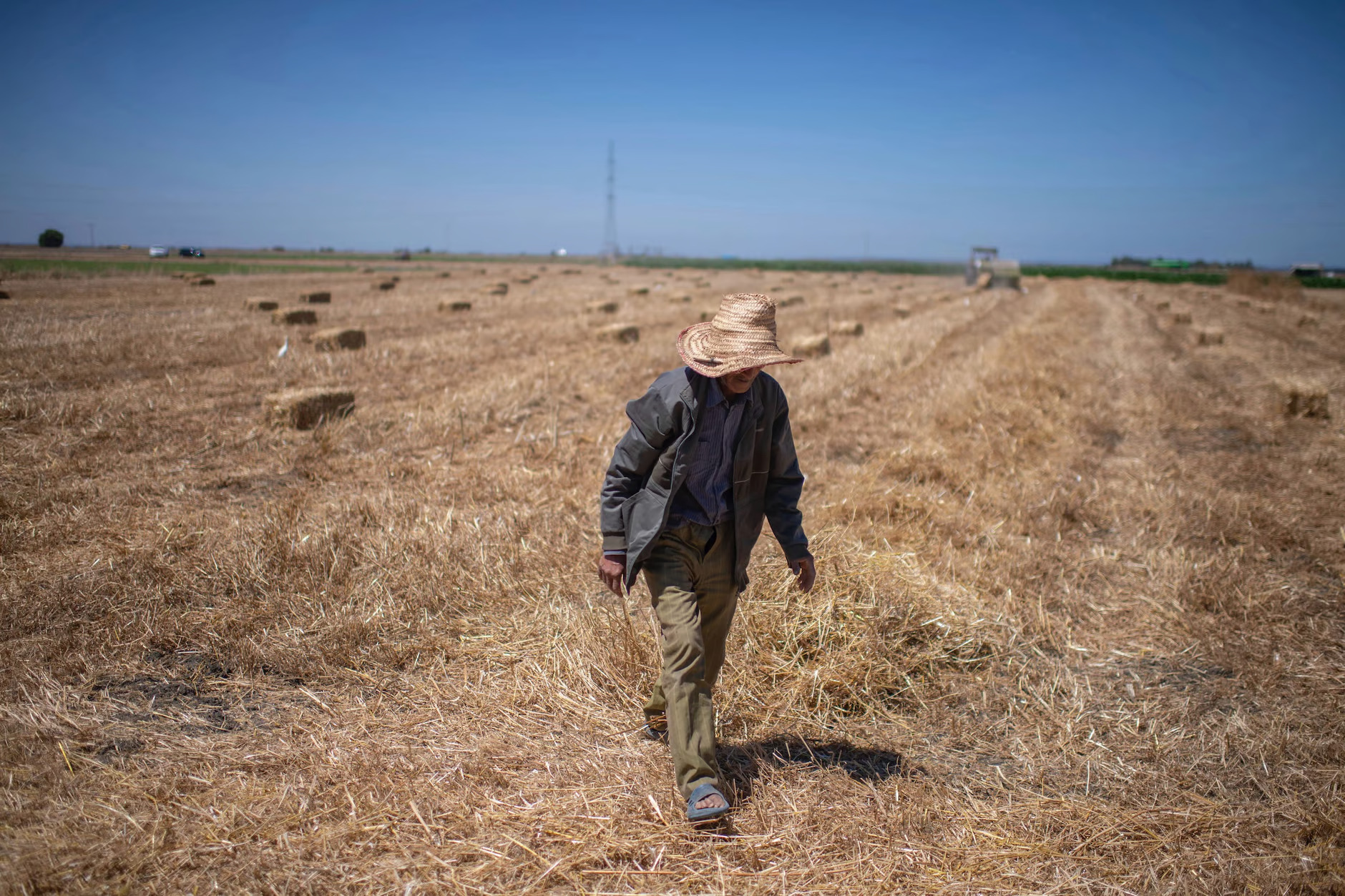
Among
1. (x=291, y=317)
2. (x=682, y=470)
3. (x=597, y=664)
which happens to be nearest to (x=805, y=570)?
(x=682, y=470)

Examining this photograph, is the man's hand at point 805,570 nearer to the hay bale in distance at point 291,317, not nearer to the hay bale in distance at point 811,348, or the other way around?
the hay bale in distance at point 811,348

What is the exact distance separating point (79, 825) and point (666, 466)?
226cm

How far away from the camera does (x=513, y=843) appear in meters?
2.64

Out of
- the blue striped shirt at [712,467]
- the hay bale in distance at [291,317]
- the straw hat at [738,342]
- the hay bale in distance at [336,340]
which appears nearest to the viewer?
the straw hat at [738,342]

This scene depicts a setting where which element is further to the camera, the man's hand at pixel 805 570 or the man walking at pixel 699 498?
the man's hand at pixel 805 570

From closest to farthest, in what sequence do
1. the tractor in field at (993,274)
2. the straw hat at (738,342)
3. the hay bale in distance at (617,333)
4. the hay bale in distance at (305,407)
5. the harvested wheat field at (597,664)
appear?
the harvested wheat field at (597,664)
the straw hat at (738,342)
the hay bale in distance at (305,407)
the hay bale in distance at (617,333)
the tractor in field at (993,274)

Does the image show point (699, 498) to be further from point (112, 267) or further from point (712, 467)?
point (112, 267)

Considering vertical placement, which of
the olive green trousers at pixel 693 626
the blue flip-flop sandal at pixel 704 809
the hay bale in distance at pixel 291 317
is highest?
the hay bale in distance at pixel 291 317

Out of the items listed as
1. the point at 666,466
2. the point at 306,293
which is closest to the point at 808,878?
the point at 666,466

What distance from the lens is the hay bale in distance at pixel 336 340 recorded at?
11.6 m

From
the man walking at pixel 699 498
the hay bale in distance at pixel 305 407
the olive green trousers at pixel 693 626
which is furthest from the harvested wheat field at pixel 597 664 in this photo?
the man walking at pixel 699 498

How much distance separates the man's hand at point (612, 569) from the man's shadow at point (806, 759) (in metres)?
0.92

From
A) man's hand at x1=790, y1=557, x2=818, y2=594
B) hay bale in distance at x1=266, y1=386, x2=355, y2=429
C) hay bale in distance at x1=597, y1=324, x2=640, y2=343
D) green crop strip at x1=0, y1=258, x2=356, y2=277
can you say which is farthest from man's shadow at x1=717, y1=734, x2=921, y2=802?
green crop strip at x1=0, y1=258, x2=356, y2=277

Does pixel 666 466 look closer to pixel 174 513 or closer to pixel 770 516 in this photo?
pixel 770 516
